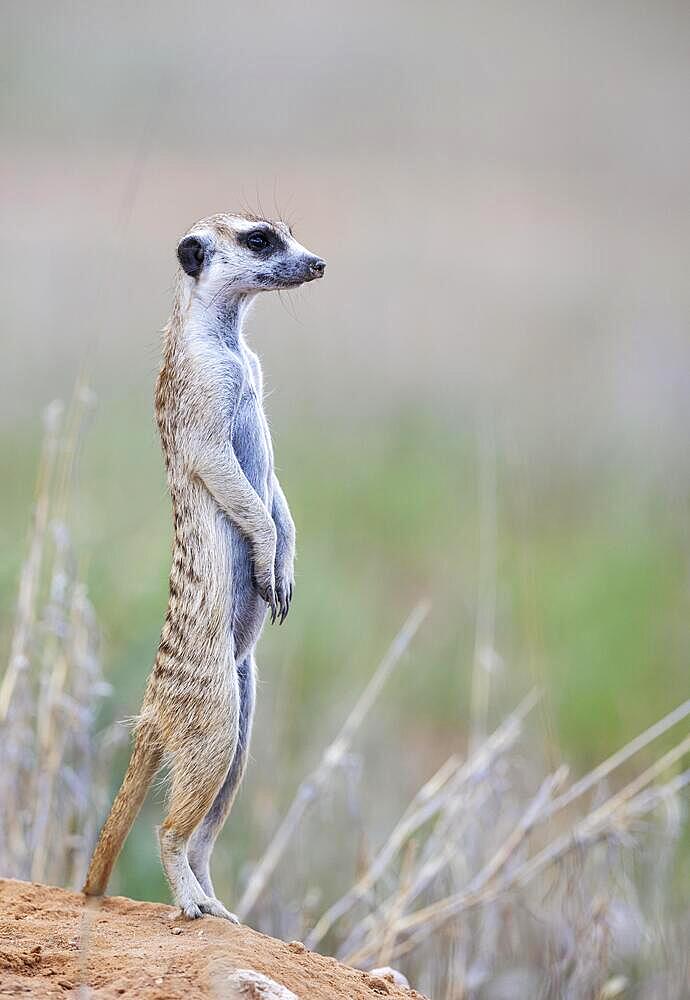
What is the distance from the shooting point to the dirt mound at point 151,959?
2.17 meters

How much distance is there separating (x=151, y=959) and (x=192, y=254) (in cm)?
118

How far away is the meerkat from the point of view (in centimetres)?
254

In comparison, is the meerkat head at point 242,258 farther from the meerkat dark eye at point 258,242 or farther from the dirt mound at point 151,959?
the dirt mound at point 151,959

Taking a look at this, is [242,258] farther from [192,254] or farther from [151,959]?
[151,959]

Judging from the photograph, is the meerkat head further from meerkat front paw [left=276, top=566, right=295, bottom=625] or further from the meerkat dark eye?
meerkat front paw [left=276, top=566, right=295, bottom=625]

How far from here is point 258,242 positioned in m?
2.60

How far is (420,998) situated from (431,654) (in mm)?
3579

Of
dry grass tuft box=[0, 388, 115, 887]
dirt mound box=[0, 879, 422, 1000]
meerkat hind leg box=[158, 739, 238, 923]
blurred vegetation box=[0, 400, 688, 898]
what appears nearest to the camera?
dirt mound box=[0, 879, 422, 1000]

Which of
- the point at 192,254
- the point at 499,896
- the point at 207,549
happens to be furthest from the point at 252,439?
the point at 499,896

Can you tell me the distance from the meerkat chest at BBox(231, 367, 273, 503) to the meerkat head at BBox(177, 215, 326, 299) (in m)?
0.16

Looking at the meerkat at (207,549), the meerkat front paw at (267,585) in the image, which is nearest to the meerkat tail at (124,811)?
the meerkat at (207,549)

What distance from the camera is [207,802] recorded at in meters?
2.54

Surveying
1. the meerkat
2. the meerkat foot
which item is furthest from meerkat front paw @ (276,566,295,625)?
the meerkat foot

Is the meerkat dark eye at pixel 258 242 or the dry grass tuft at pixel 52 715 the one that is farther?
the dry grass tuft at pixel 52 715
